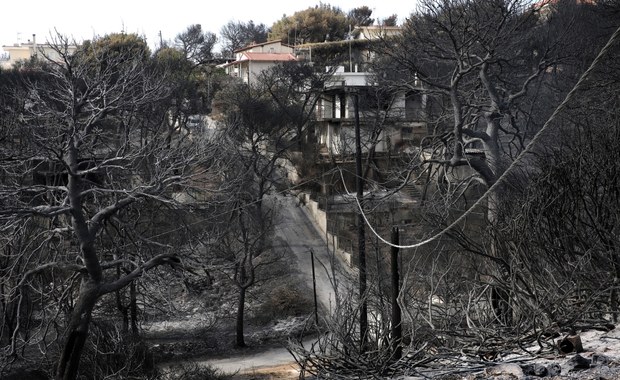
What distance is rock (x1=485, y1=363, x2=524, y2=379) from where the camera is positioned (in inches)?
264

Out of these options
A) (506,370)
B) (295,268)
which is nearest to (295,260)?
(295,268)

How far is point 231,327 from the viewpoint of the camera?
25844mm

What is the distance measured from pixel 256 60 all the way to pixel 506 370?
44.8m

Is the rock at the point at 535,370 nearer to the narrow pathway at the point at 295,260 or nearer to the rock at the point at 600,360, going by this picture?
the rock at the point at 600,360

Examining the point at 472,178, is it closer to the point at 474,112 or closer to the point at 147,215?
the point at 474,112

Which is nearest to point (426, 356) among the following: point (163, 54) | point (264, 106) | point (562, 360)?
point (562, 360)

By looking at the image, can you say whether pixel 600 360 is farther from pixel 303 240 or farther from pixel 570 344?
pixel 303 240

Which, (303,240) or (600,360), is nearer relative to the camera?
(600,360)

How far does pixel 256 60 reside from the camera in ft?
165

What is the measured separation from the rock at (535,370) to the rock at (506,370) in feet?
0.15

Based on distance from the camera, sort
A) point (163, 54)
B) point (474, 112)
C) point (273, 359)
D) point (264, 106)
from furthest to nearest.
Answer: point (163, 54) < point (264, 106) < point (273, 359) < point (474, 112)

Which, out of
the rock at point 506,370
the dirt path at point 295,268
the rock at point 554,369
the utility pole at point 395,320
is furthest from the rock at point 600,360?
the dirt path at point 295,268

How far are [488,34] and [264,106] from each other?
751 inches

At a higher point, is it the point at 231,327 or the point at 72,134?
the point at 72,134
